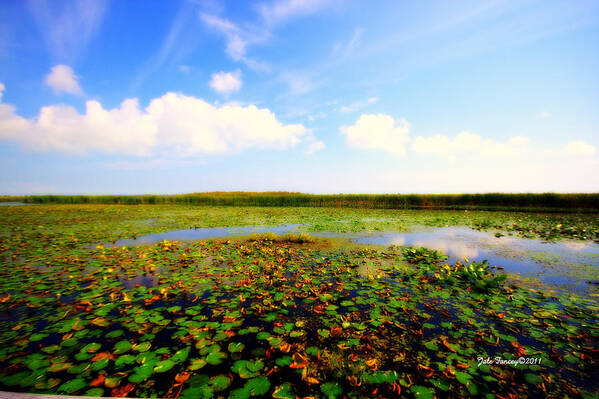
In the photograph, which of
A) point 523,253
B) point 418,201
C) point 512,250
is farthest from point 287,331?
point 418,201

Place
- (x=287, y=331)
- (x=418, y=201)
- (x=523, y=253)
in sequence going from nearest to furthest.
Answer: (x=287, y=331) < (x=523, y=253) < (x=418, y=201)

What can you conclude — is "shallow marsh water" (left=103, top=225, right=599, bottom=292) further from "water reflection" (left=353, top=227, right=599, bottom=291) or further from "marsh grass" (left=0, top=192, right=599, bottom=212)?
"marsh grass" (left=0, top=192, right=599, bottom=212)

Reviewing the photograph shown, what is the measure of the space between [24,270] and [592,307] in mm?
11591

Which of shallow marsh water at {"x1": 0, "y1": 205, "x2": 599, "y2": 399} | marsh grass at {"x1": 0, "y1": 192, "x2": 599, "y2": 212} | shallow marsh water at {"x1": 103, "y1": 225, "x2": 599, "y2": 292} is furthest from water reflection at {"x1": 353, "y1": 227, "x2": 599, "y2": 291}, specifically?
marsh grass at {"x1": 0, "y1": 192, "x2": 599, "y2": 212}

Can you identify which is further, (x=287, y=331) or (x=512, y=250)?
(x=512, y=250)

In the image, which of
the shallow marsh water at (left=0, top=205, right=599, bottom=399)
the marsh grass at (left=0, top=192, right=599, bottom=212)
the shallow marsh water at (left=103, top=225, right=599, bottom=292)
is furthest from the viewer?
the marsh grass at (left=0, top=192, right=599, bottom=212)

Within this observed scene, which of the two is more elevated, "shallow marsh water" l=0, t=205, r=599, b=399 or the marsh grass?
the marsh grass

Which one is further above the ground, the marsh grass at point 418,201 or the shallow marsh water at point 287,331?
the marsh grass at point 418,201

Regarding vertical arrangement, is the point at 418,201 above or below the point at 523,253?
above

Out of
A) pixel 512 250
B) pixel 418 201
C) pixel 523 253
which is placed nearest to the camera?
pixel 523 253

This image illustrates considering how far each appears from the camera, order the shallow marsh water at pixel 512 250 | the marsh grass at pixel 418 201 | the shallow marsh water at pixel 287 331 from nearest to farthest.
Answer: the shallow marsh water at pixel 287 331
the shallow marsh water at pixel 512 250
the marsh grass at pixel 418 201

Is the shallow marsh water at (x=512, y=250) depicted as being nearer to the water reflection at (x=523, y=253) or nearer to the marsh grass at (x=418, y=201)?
the water reflection at (x=523, y=253)

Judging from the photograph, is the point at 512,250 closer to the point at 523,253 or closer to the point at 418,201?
the point at 523,253

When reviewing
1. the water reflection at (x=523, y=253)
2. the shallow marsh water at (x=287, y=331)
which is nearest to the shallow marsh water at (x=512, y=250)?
the water reflection at (x=523, y=253)
